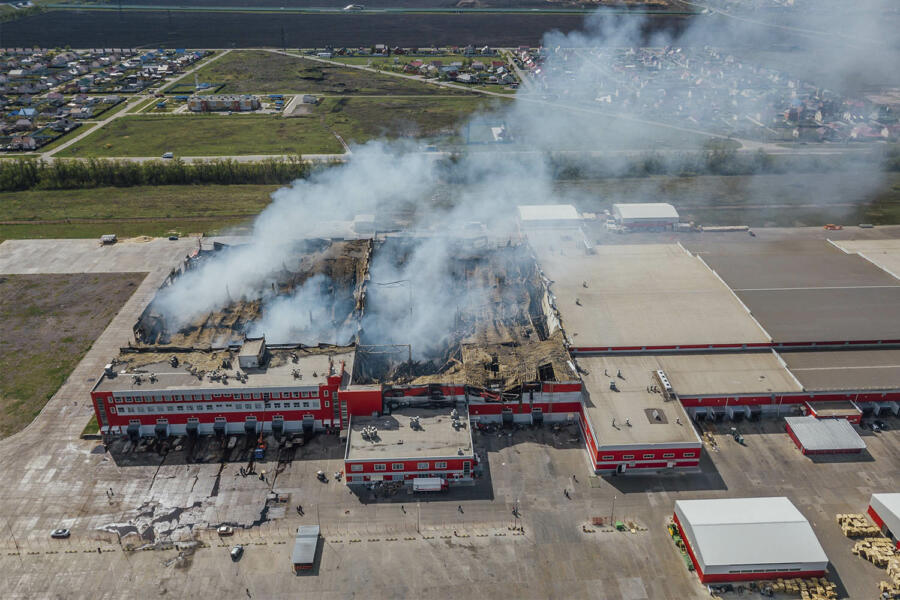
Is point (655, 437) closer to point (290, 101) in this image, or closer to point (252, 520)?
point (252, 520)

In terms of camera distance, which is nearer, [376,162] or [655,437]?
[655,437]

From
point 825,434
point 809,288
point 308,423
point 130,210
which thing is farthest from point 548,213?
point 130,210

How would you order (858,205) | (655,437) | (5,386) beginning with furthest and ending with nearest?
(858,205) < (5,386) < (655,437)

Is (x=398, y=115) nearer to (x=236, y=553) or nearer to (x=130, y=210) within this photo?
(x=130, y=210)

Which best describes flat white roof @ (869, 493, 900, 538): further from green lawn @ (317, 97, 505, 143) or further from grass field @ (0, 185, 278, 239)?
green lawn @ (317, 97, 505, 143)

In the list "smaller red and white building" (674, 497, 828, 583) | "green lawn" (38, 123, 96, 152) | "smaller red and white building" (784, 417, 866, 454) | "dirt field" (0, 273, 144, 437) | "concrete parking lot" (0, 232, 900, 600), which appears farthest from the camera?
"green lawn" (38, 123, 96, 152)

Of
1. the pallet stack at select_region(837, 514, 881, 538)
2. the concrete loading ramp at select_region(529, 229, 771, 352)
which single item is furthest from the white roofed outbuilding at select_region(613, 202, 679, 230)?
the pallet stack at select_region(837, 514, 881, 538)

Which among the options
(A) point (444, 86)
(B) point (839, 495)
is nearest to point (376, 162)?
(A) point (444, 86)
